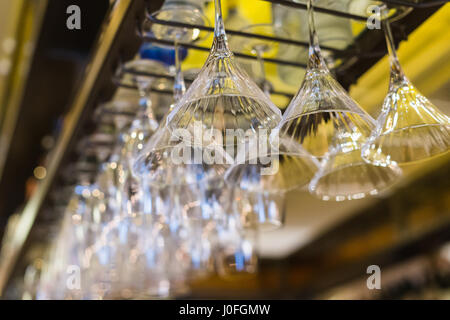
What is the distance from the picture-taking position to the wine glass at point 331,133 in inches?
25.7

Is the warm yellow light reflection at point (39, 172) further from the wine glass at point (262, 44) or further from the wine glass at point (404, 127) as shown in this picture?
the wine glass at point (404, 127)

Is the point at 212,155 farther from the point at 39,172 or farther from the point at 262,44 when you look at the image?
the point at 39,172

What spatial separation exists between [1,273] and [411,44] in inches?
71.3

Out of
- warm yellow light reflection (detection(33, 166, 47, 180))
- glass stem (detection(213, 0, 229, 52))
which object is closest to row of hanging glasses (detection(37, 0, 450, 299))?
glass stem (detection(213, 0, 229, 52))

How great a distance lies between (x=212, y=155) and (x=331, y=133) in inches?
6.8

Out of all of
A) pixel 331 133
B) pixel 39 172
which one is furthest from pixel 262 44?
pixel 39 172

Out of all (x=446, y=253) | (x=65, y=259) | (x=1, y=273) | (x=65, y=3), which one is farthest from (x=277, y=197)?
(x=446, y=253)

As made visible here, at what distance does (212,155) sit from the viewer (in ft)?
2.65

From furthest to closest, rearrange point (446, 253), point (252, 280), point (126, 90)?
point (252, 280) → point (446, 253) → point (126, 90)

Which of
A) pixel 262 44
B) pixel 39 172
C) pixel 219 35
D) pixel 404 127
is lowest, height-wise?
pixel 404 127

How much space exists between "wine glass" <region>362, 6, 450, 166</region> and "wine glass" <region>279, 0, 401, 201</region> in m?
0.02

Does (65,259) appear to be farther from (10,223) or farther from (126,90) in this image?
(10,223)

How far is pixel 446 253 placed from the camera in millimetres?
3240

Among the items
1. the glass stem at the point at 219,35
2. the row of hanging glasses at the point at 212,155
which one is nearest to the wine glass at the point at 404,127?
the row of hanging glasses at the point at 212,155
